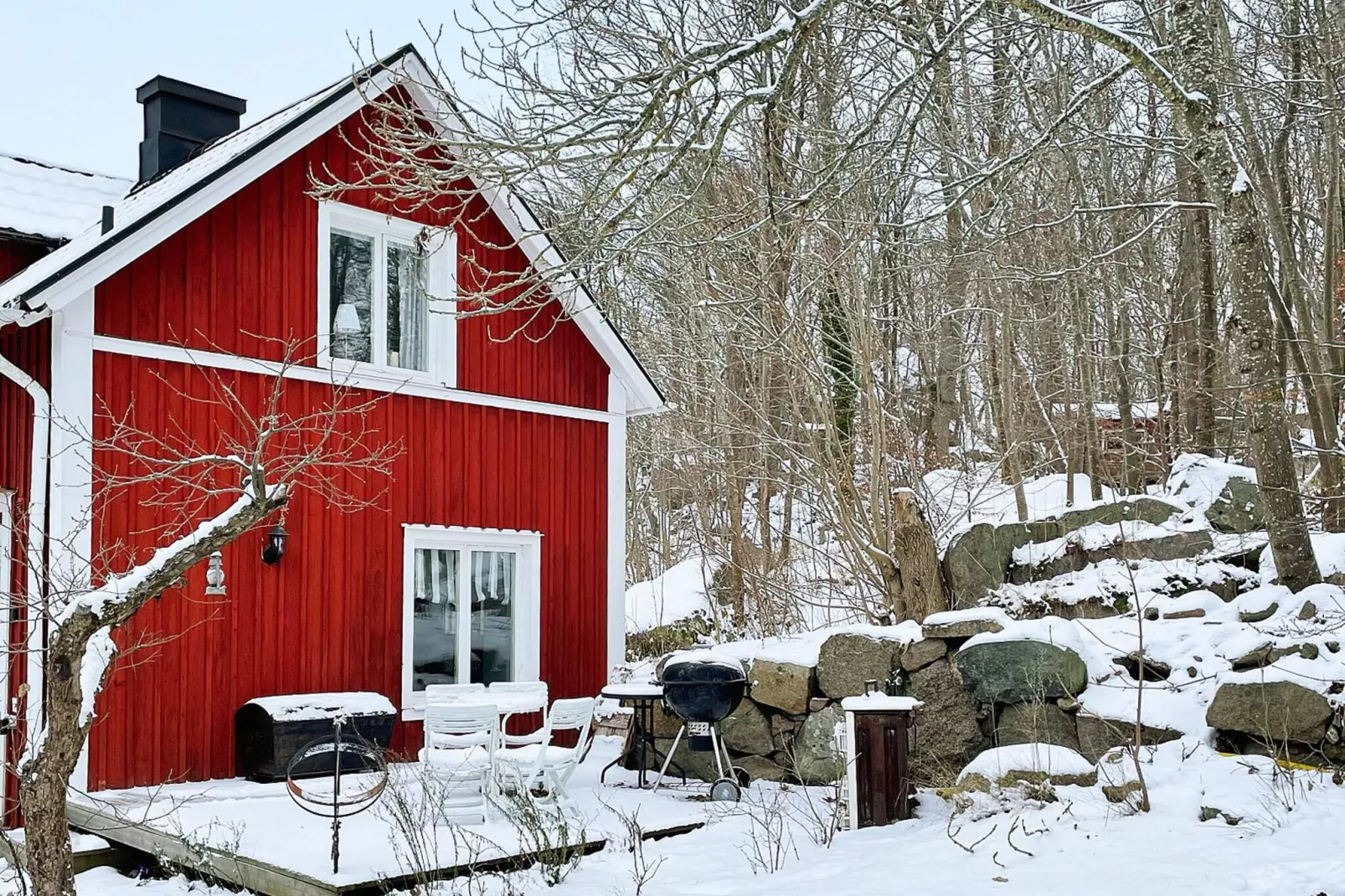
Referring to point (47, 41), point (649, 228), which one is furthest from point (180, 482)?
point (47, 41)

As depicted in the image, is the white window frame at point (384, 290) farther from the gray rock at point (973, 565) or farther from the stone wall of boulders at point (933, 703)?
the gray rock at point (973, 565)

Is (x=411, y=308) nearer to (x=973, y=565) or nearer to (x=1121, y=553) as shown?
(x=973, y=565)

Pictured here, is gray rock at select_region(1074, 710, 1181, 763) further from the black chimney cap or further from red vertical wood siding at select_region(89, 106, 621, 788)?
the black chimney cap

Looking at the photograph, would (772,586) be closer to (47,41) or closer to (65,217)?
(65,217)

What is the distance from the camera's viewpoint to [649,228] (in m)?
6.18

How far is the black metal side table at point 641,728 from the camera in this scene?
8.62 meters

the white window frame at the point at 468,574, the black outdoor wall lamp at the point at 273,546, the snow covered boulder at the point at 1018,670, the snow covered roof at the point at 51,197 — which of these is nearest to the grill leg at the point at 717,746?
the snow covered boulder at the point at 1018,670

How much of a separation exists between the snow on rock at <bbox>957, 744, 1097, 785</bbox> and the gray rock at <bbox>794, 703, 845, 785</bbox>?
1.70 metres

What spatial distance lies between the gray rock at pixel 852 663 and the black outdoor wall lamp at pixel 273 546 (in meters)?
3.87

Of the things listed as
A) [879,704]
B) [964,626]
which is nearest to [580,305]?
[964,626]

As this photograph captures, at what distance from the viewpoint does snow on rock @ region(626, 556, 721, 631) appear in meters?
15.0

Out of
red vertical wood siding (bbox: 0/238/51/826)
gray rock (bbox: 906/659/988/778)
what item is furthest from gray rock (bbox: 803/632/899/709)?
red vertical wood siding (bbox: 0/238/51/826)

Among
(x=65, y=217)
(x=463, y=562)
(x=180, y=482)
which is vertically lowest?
(x=463, y=562)

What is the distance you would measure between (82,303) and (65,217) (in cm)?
166
